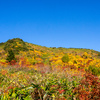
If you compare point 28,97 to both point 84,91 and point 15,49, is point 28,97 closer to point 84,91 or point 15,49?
point 84,91

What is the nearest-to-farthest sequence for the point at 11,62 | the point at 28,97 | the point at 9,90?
the point at 28,97 < the point at 9,90 < the point at 11,62

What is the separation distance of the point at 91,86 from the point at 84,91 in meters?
A: 0.88

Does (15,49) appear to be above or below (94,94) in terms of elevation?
above

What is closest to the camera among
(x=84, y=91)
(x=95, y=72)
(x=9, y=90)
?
(x=9, y=90)

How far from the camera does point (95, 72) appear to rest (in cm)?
1239

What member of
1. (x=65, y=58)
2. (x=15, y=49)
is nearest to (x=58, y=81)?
(x=65, y=58)

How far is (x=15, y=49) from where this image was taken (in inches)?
1090

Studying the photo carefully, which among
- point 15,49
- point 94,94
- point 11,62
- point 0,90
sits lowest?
point 94,94

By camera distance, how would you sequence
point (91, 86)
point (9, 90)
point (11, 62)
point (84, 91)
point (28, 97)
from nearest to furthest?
point (28, 97), point (9, 90), point (84, 91), point (91, 86), point (11, 62)

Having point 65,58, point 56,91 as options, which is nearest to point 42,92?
point 56,91

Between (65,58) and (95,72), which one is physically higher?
(65,58)

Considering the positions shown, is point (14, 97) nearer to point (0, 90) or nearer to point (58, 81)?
point (0, 90)

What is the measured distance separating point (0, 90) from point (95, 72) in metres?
10.1

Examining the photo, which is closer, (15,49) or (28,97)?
(28,97)
